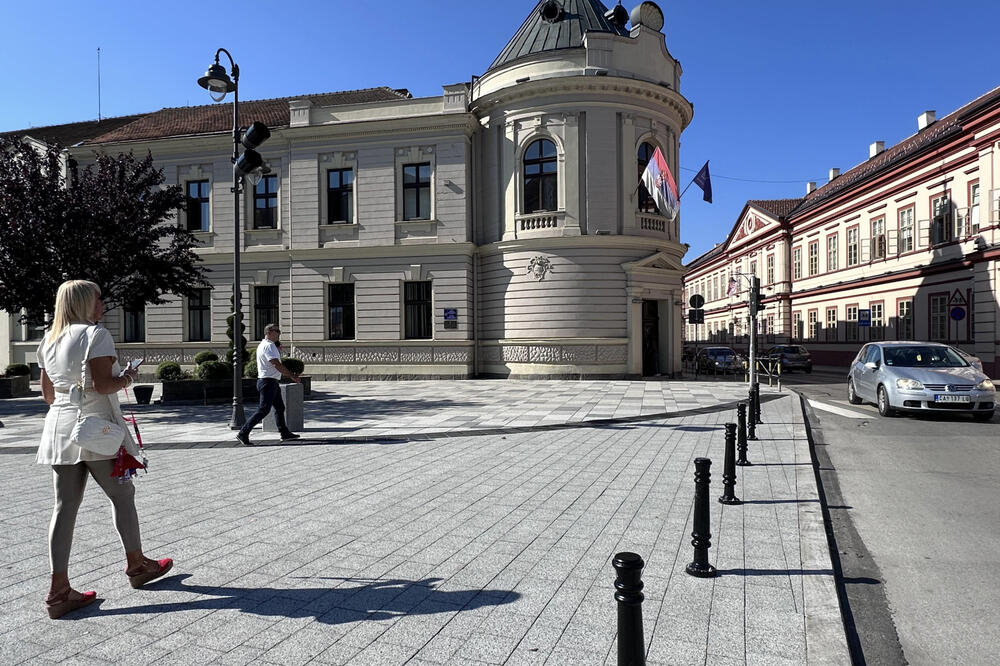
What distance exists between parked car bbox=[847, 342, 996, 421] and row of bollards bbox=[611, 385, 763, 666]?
259 inches

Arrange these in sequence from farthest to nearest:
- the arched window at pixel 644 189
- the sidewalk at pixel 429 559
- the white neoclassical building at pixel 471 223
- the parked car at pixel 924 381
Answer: the arched window at pixel 644 189
the white neoclassical building at pixel 471 223
the parked car at pixel 924 381
the sidewalk at pixel 429 559

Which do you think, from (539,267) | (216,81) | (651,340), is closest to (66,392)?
(216,81)

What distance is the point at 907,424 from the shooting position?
12180 millimetres

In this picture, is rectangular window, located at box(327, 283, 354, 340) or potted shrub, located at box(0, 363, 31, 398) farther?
rectangular window, located at box(327, 283, 354, 340)

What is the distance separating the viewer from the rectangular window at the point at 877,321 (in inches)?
1364

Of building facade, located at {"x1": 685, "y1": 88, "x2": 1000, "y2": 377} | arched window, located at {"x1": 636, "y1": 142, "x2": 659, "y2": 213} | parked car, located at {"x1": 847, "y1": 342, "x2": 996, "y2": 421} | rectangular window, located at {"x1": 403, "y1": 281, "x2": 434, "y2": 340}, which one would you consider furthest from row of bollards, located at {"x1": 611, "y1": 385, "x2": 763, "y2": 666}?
rectangular window, located at {"x1": 403, "y1": 281, "x2": 434, "y2": 340}

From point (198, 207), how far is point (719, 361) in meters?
24.8

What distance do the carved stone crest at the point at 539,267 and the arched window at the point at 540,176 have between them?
2.09 m

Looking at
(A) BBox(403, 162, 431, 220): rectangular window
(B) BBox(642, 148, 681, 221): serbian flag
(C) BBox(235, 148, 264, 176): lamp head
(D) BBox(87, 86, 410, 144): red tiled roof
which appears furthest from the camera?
(D) BBox(87, 86, 410, 144): red tiled roof

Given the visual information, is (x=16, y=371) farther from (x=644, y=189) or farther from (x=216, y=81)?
(x=644, y=189)

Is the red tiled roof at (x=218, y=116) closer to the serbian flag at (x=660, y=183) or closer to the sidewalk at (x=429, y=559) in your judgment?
the serbian flag at (x=660, y=183)

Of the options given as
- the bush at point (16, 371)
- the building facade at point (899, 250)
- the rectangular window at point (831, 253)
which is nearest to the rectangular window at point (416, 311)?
the building facade at point (899, 250)

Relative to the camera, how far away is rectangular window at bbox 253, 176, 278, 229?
1077 inches

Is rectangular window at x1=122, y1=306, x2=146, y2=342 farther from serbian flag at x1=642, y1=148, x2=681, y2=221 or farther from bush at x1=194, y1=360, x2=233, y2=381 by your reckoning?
serbian flag at x1=642, y1=148, x2=681, y2=221
